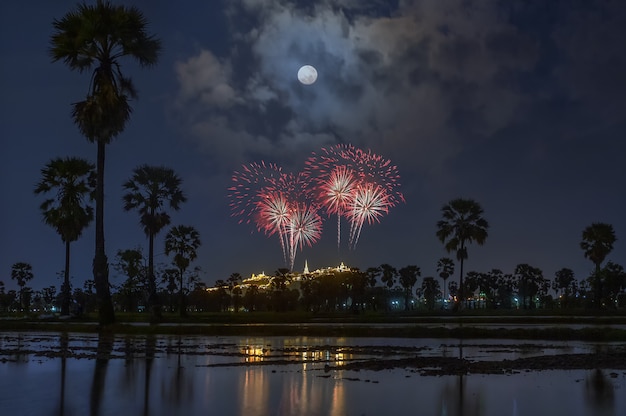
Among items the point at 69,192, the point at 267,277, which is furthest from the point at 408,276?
the point at 69,192

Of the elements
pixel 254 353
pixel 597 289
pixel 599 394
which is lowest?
pixel 254 353

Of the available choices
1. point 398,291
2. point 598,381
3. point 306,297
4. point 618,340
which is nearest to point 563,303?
point 398,291

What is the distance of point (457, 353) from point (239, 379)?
28.3 ft

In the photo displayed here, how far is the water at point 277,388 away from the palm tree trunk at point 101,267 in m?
16.4

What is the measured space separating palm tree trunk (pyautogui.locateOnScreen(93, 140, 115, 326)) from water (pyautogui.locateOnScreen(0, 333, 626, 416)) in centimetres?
1643

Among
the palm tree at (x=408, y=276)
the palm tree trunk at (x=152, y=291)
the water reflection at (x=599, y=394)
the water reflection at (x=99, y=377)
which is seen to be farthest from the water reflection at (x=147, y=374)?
the palm tree at (x=408, y=276)

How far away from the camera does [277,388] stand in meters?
12.4

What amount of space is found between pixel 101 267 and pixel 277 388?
85.1 feet

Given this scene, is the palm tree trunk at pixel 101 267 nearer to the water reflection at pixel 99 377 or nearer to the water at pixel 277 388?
the water reflection at pixel 99 377

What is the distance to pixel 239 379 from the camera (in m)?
13.9

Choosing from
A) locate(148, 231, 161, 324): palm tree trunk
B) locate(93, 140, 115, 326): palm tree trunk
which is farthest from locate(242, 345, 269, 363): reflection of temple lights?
locate(148, 231, 161, 324): palm tree trunk

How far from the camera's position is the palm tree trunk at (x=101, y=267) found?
3566cm

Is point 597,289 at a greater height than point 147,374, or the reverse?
point 597,289

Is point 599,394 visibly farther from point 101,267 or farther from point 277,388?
point 101,267
